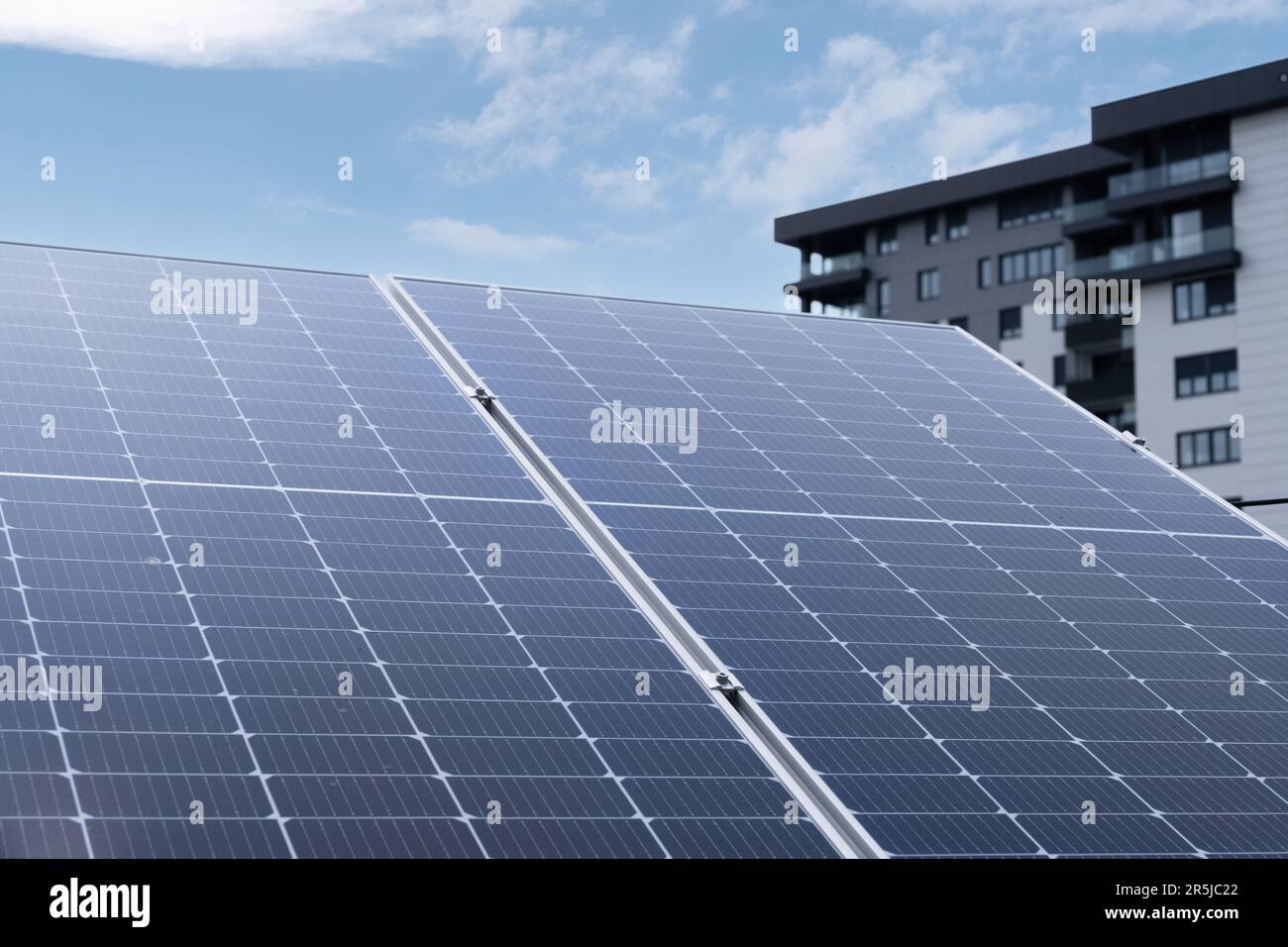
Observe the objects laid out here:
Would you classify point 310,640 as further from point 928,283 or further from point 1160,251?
point 928,283

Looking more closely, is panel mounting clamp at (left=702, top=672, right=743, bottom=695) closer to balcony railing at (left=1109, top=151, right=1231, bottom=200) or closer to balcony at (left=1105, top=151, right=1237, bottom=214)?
balcony at (left=1105, top=151, right=1237, bottom=214)

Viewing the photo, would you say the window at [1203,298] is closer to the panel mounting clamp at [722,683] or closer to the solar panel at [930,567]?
the solar panel at [930,567]

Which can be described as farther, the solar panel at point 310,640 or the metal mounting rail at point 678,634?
the metal mounting rail at point 678,634

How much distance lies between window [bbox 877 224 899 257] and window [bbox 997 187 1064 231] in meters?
7.78

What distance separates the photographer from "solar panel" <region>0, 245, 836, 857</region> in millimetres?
11102

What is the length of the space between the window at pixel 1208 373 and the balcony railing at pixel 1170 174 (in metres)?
9.29

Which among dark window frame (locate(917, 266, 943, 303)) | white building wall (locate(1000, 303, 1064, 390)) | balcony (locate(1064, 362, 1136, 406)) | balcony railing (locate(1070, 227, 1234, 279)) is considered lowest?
balcony (locate(1064, 362, 1136, 406))

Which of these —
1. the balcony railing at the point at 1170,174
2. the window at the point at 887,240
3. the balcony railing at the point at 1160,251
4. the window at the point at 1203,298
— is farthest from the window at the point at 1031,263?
the window at the point at 1203,298

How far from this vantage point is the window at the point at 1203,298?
8769cm

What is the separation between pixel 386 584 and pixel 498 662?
1.34 m

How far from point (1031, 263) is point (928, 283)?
7.71m

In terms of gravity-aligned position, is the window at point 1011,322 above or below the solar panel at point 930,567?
above

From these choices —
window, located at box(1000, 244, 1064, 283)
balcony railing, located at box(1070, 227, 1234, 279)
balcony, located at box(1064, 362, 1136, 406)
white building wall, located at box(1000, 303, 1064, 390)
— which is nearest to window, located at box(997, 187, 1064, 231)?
window, located at box(1000, 244, 1064, 283)
